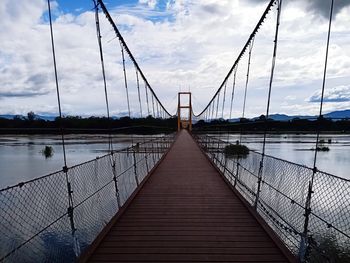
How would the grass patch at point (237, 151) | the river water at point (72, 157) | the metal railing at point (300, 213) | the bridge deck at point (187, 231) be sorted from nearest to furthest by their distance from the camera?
the bridge deck at point (187, 231) < the metal railing at point (300, 213) < the grass patch at point (237, 151) < the river water at point (72, 157)

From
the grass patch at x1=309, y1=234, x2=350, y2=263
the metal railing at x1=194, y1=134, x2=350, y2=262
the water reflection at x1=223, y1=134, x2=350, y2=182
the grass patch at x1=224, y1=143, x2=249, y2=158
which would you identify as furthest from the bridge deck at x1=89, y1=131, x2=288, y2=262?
the water reflection at x1=223, y1=134, x2=350, y2=182

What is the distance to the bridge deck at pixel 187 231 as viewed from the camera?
2371 mm

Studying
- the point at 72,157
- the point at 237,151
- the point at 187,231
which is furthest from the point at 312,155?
the point at 187,231

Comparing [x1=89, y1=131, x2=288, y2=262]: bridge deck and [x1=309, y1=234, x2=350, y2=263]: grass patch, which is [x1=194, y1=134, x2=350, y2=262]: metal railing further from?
[x1=89, y1=131, x2=288, y2=262]: bridge deck

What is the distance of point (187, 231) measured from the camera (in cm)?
288

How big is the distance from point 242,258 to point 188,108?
4075cm

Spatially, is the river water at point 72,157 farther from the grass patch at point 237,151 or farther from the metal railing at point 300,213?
the metal railing at point 300,213

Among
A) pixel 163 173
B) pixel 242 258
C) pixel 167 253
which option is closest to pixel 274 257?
pixel 242 258

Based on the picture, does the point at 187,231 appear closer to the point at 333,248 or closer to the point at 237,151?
the point at 237,151

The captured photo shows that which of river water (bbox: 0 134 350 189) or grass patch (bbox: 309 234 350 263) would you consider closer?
grass patch (bbox: 309 234 350 263)

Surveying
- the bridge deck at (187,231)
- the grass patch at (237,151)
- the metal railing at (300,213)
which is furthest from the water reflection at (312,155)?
the bridge deck at (187,231)

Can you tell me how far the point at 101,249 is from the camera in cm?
249

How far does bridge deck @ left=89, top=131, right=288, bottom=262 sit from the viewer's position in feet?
7.78

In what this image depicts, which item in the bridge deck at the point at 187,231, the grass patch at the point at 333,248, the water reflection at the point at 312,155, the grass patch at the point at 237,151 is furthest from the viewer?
the water reflection at the point at 312,155
